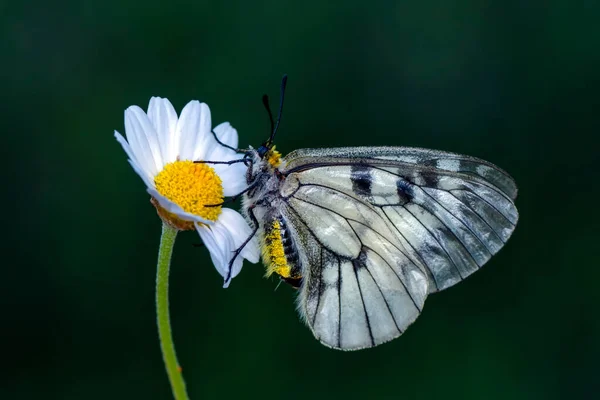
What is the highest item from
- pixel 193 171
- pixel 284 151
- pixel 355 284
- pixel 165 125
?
pixel 284 151

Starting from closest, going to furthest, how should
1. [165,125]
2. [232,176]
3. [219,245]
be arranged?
[219,245] → [165,125] → [232,176]

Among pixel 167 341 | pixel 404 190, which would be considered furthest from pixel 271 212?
pixel 167 341

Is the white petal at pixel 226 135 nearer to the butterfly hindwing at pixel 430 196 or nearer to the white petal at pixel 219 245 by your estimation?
the butterfly hindwing at pixel 430 196

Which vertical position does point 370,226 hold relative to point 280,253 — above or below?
above

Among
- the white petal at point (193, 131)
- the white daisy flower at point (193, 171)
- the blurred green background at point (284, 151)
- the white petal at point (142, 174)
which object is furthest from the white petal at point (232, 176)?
the blurred green background at point (284, 151)

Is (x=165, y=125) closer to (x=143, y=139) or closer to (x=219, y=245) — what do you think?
(x=143, y=139)

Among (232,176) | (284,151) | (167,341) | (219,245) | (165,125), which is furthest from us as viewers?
(284,151)

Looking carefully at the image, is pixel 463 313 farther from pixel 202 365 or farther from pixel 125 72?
pixel 125 72

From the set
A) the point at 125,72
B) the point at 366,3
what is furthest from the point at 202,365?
the point at 366,3
